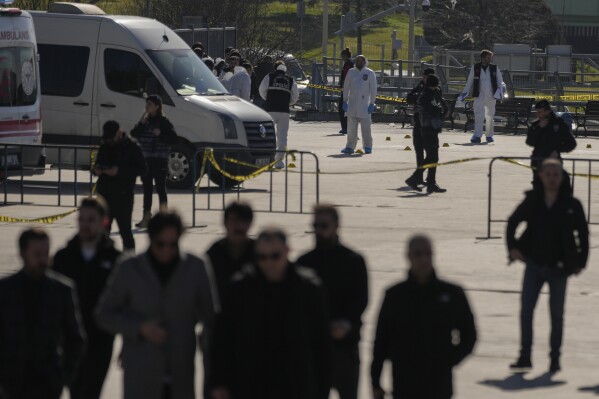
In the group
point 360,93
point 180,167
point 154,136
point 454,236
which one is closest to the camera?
point 154,136

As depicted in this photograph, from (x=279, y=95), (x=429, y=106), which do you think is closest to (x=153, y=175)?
(x=429, y=106)

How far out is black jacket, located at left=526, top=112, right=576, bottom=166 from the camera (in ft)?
56.6

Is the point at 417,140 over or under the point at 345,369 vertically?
over

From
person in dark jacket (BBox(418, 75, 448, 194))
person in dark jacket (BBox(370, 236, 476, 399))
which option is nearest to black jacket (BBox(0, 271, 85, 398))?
person in dark jacket (BBox(370, 236, 476, 399))

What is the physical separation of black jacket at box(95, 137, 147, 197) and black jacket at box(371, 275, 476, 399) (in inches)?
258

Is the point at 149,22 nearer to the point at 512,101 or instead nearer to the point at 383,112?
the point at 512,101

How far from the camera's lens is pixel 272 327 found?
6.30 meters

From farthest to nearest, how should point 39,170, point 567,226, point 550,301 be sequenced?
point 39,170, point 550,301, point 567,226

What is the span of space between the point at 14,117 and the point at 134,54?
1.94 m

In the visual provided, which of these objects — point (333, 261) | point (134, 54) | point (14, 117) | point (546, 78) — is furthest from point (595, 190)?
point (546, 78)

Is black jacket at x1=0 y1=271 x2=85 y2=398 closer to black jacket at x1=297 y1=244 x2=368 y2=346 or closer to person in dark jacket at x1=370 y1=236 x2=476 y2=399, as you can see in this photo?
black jacket at x1=297 y1=244 x2=368 y2=346

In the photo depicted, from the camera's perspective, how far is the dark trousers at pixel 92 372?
812 cm

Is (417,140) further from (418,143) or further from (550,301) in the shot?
(550,301)

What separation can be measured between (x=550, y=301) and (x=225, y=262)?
133 inches
